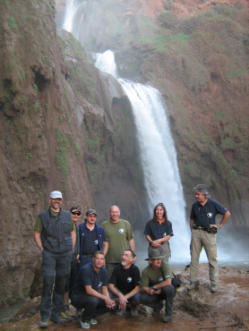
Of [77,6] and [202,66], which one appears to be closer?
[202,66]

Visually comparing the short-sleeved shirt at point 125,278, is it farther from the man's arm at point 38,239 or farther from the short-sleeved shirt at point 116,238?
the man's arm at point 38,239

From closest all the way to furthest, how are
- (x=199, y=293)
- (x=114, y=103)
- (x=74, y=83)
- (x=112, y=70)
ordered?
1. (x=199, y=293)
2. (x=74, y=83)
3. (x=114, y=103)
4. (x=112, y=70)

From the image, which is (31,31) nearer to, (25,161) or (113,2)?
(25,161)

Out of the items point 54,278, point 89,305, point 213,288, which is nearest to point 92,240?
point 54,278

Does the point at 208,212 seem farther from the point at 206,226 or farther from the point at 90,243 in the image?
the point at 90,243

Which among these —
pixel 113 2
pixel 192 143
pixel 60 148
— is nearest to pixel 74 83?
pixel 60 148

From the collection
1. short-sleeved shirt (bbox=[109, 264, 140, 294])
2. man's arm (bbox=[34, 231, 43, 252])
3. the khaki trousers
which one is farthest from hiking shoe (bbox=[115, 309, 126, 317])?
the khaki trousers

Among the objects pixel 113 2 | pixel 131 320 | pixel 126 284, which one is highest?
pixel 113 2

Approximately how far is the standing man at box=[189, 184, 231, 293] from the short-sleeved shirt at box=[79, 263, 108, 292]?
85.8 inches

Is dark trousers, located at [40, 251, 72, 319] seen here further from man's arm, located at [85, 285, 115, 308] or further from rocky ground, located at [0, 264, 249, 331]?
man's arm, located at [85, 285, 115, 308]

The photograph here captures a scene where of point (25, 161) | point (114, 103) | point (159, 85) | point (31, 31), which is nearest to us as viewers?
point (25, 161)

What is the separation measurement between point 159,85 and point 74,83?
875cm

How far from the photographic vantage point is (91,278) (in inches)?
222

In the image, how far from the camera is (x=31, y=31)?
41.3 ft
